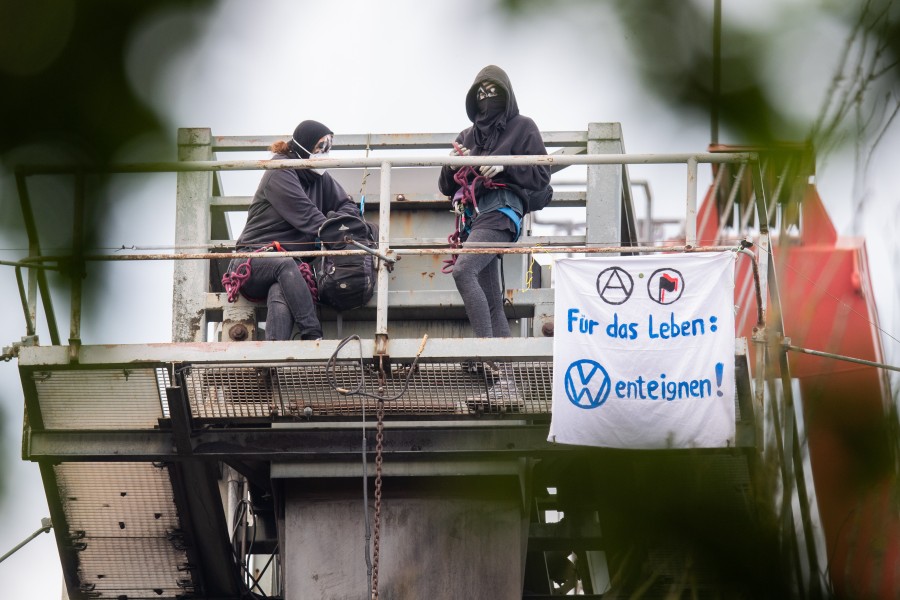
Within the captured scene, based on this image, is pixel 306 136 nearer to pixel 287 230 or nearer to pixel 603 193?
pixel 287 230

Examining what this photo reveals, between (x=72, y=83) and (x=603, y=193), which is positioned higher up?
(x=603, y=193)

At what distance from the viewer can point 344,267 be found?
27.8 ft

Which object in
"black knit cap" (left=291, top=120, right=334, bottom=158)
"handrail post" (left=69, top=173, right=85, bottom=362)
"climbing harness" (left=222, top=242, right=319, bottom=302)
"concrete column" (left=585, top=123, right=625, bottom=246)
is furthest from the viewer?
"concrete column" (left=585, top=123, right=625, bottom=246)

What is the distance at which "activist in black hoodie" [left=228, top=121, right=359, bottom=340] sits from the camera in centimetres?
831

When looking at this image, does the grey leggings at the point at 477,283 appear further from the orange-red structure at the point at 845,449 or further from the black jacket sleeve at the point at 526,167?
the orange-red structure at the point at 845,449

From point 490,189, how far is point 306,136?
4.45 feet

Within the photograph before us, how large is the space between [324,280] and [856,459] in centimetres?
730

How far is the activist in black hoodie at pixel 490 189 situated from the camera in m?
8.12

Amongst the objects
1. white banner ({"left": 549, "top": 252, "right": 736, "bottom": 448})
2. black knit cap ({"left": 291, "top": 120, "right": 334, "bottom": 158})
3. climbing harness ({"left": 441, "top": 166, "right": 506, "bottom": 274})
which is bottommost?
white banner ({"left": 549, "top": 252, "right": 736, "bottom": 448})

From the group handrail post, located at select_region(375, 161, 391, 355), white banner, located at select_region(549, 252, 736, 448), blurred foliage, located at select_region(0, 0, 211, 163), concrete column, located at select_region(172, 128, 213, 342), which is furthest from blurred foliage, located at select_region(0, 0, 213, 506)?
concrete column, located at select_region(172, 128, 213, 342)

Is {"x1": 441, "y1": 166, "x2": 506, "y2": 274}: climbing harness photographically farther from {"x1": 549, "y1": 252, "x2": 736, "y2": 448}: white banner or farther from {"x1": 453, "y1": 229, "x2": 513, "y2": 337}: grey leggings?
{"x1": 549, "y1": 252, "x2": 736, "y2": 448}: white banner

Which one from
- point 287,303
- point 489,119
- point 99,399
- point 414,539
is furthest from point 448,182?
point 99,399

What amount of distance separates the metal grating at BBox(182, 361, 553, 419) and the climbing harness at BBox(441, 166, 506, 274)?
0.83m

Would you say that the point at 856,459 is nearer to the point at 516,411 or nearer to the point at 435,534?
the point at 516,411
